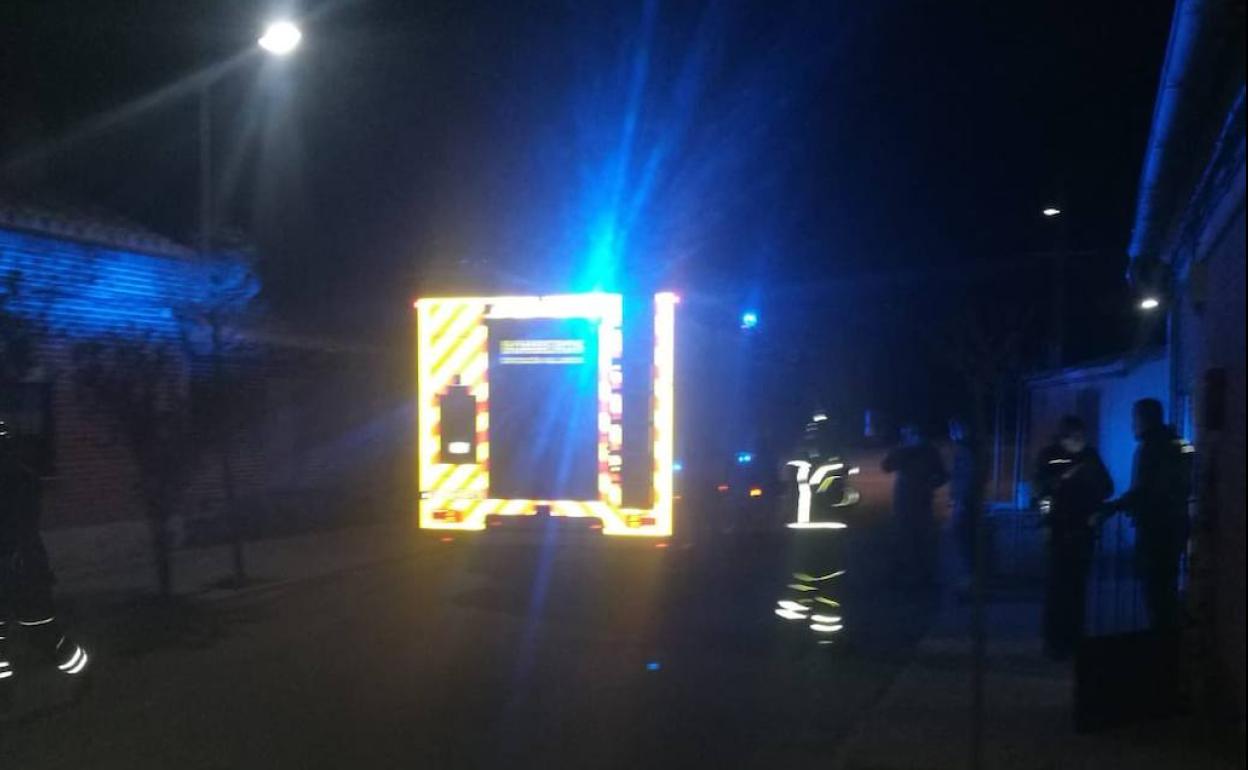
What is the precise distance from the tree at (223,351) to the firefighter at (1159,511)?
8025mm

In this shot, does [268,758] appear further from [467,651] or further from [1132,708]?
[1132,708]

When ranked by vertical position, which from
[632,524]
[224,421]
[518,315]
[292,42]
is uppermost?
[292,42]

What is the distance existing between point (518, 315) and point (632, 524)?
7.22 ft

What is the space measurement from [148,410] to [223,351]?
219 cm

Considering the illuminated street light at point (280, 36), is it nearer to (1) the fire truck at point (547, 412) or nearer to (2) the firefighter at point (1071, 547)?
(1) the fire truck at point (547, 412)

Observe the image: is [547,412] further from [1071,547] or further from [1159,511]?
[1159,511]

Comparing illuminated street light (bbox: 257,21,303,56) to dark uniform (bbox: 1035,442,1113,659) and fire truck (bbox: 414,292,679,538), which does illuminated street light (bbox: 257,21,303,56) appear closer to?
fire truck (bbox: 414,292,679,538)


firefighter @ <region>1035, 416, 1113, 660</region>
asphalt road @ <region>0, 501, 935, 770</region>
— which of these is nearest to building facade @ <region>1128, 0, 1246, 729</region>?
firefighter @ <region>1035, 416, 1113, 660</region>

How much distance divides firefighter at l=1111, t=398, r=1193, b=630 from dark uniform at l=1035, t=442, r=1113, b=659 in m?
0.37

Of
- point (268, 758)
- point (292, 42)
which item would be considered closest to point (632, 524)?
point (268, 758)

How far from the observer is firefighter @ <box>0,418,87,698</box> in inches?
295

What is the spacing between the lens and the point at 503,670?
879 centimetres

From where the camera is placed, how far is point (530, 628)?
10.5 metres

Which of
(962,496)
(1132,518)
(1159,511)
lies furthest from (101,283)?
(1159,511)
